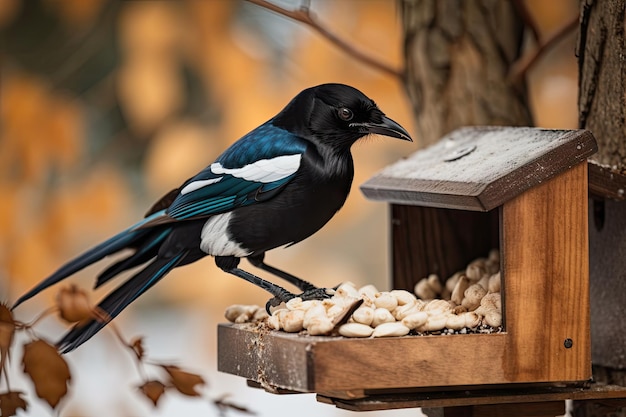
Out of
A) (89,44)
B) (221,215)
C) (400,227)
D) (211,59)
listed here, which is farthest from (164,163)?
(221,215)

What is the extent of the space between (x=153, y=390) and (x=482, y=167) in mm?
761

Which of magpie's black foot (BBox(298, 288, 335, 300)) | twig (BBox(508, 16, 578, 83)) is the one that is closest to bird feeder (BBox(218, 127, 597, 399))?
magpie's black foot (BBox(298, 288, 335, 300))

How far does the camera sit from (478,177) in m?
2.03

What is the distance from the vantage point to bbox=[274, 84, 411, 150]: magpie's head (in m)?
2.14

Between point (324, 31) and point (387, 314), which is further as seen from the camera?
point (324, 31)

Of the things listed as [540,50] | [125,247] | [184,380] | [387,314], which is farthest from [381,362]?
[540,50]

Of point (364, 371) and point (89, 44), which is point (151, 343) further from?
point (364, 371)

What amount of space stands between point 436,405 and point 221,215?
0.58 meters

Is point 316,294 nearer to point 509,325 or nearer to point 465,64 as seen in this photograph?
point 509,325

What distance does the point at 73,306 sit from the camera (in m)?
1.50

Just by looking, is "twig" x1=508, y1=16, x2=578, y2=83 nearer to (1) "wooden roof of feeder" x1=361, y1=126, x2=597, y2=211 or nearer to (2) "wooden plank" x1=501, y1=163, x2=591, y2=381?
(1) "wooden roof of feeder" x1=361, y1=126, x2=597, y2=211

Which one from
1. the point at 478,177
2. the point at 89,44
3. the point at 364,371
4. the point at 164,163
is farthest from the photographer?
the point at 89,44

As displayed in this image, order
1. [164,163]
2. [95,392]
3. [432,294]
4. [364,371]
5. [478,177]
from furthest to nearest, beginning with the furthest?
[95,392], [164,163], [432,294], [478,177], [364,371]

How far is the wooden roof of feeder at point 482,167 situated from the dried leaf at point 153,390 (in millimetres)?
641
